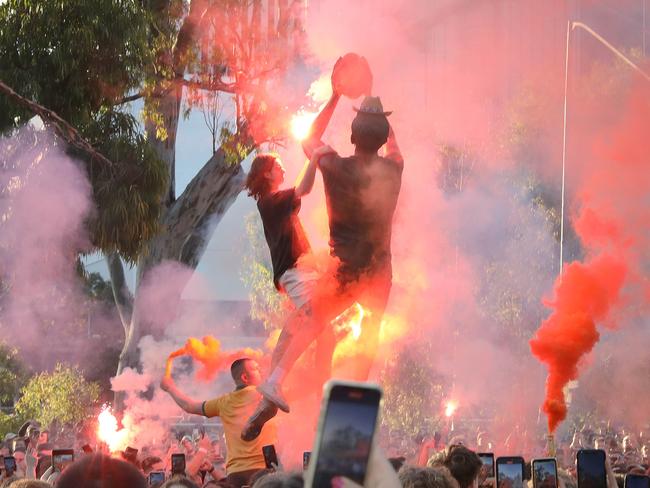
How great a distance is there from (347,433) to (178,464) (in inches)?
196

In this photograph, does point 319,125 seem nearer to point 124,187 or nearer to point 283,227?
point 283,227

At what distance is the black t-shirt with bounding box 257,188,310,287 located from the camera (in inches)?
400

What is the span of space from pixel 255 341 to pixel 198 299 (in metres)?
2.30

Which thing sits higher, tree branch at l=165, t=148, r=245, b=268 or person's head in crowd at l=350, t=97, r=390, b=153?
tree branch at l=165, t=148, r=245, b=268

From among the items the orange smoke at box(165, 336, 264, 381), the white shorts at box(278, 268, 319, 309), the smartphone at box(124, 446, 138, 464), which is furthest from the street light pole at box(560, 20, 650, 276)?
the smartphone at box(124, 446, 138, 464)

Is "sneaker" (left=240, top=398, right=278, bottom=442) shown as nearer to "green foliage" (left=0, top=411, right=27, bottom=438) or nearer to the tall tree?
the tall tree

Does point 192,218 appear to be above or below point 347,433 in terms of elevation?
above

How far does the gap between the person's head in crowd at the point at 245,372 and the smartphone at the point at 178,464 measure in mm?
2111

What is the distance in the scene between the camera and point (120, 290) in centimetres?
2522

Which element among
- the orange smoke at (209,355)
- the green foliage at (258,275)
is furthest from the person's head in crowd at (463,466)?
the green foliage at (258,275)

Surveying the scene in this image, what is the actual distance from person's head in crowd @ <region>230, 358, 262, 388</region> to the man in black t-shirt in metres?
0.16

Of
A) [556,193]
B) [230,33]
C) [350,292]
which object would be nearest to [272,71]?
[230,33]

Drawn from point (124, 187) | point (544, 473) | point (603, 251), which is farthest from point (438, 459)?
point (603, 251)

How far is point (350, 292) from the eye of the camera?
10156 millimetres
